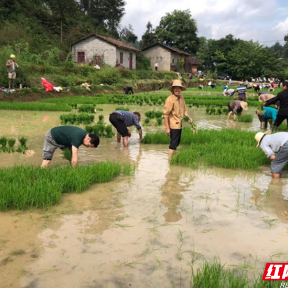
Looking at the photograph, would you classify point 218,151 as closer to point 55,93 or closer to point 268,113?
point 268,113

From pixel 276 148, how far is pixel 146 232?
Answer: 2.57m

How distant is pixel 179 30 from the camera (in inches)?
1827

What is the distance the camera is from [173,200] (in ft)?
12.1

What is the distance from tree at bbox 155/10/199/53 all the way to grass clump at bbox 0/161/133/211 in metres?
45.0

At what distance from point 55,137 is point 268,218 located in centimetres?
302

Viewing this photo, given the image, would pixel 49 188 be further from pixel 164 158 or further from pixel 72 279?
pixel 164 158

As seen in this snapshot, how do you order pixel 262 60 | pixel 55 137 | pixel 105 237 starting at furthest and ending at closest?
pixel 262 60 → pixel 55 137 → pixel 105 237

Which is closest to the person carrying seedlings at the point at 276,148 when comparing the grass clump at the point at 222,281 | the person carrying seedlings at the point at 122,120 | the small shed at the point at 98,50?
the grass clump at the point at 222,281

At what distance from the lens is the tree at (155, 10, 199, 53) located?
45812 mm

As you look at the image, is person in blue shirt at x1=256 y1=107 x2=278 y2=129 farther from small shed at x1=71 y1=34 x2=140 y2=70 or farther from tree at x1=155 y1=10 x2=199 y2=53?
tree at x1=155 y1=10 x2=199 y2=53

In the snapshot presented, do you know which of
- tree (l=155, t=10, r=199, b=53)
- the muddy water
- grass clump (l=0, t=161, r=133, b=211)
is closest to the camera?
the muddy water

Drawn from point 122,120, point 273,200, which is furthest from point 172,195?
point 122,120

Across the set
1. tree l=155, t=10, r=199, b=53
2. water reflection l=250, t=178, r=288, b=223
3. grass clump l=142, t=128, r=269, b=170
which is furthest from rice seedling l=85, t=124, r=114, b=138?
tree l=155, t=10, r=199, b=53

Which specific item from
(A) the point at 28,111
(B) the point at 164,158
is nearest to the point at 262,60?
(A) the point at 28,111
